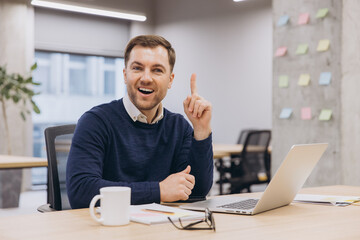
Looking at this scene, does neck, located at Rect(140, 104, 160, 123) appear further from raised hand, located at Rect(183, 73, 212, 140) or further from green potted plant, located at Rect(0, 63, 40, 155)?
green potted plant, located at Rect(0, 63, 40, 155)

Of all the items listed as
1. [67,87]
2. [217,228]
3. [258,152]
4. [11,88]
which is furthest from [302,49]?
[67,87]

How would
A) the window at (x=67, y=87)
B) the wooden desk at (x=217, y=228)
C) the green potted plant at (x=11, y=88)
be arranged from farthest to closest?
the window at (x=67, y=87) → the green potted plant at (x=11, y=88) → the wooden desk at (x=217, y=228)

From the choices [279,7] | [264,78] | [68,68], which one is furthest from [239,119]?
[279,7]

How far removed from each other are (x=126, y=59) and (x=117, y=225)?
3.00 ft

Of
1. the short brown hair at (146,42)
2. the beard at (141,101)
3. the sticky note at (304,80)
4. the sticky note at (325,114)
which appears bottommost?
the sticky note at (325,114)

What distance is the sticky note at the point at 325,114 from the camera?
11.0 feet

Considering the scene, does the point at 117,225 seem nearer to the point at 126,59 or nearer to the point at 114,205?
the point at 114,205

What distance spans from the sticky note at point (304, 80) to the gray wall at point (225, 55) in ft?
9.56

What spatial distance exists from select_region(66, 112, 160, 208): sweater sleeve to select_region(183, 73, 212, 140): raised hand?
33 cm

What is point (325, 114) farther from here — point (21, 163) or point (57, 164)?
point (21, 163)

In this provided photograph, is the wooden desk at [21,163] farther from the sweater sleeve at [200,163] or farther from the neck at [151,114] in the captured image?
the sweater sleeve at [200,163]

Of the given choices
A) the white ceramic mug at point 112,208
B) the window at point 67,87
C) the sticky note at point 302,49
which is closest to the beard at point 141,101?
the white ceramic mug at point 112,208

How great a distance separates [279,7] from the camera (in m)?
3.75

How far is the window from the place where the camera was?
290 inches
